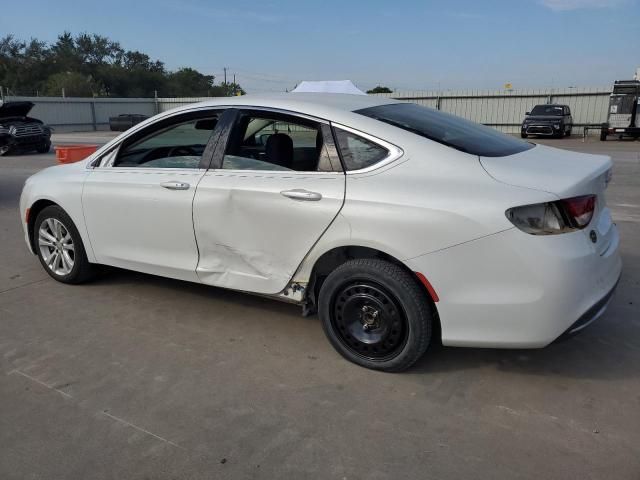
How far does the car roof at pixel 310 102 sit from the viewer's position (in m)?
3.30

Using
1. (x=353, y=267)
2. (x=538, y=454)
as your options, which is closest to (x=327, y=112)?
(x=353, y=267)

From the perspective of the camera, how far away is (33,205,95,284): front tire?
14.5 feet

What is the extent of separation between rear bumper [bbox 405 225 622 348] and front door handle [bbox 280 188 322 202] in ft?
2.25

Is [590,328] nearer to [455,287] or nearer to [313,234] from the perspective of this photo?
[455,287]

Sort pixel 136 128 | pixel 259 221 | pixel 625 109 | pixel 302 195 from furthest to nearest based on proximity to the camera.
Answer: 1. pixel 625 109
2. pixel 136 128
3. pixel 259 221
4. pixel 302 195

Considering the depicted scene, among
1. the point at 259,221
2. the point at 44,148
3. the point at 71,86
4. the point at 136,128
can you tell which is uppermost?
the point at 71,86

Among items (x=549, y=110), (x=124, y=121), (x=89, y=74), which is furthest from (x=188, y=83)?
(x=549, y=110)

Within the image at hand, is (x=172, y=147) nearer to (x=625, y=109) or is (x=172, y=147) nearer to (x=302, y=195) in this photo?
(x=302, y=195)

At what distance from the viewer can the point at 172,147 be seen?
422cm

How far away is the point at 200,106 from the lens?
12.3 feet

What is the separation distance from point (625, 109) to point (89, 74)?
207 feet

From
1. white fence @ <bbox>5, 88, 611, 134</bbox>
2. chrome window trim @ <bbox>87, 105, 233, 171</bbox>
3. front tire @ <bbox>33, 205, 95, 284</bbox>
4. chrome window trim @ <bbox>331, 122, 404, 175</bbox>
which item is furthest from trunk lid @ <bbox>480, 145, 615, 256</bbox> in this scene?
white fence @ <bbox>5, 88, 611, 134</bbox>

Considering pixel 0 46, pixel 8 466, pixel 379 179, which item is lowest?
pixel 8 466

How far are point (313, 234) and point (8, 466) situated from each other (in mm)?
1888
